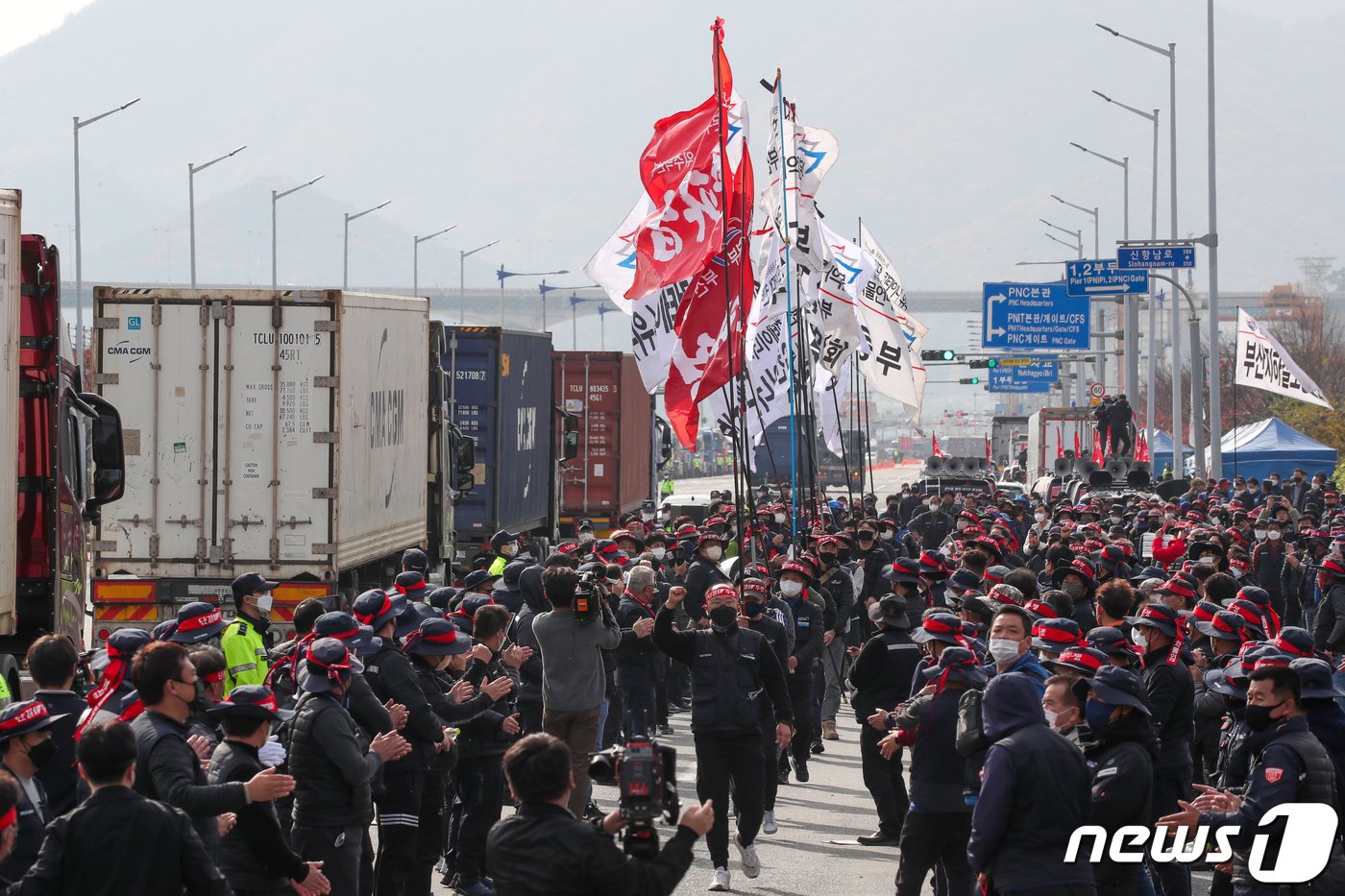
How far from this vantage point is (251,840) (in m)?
7.28

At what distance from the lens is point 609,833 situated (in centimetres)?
591

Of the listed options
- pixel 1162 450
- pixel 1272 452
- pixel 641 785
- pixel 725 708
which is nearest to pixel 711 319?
pixel 725 708

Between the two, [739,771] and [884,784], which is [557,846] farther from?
[884,784]

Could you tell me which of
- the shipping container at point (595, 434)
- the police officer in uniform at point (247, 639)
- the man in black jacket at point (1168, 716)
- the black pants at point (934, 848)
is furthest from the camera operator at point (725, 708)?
the shipping container at point (595, 434)

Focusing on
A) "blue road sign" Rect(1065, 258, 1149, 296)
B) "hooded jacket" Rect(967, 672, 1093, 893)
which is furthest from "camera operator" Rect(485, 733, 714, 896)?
"blue road sign" Rect(1065, 258, 1149, 296)

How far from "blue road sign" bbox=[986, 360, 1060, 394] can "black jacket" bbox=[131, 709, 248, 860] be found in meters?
57.8

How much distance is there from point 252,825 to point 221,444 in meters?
10.1

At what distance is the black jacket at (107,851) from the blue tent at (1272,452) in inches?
1604

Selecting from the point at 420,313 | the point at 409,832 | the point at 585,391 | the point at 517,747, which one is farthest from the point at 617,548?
the point at 585,391

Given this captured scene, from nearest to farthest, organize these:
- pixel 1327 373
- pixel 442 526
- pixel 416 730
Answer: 1. pixel 416 730
2. pixel 442 526
3. pixel 1327 373

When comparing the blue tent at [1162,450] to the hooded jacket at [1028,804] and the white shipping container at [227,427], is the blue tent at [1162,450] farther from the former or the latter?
the hooded jacket at [1028,804]

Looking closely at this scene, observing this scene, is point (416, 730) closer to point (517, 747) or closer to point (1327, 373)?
point (517, 747)

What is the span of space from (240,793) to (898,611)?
5.37 meters

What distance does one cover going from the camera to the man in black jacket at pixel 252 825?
7234 mm
